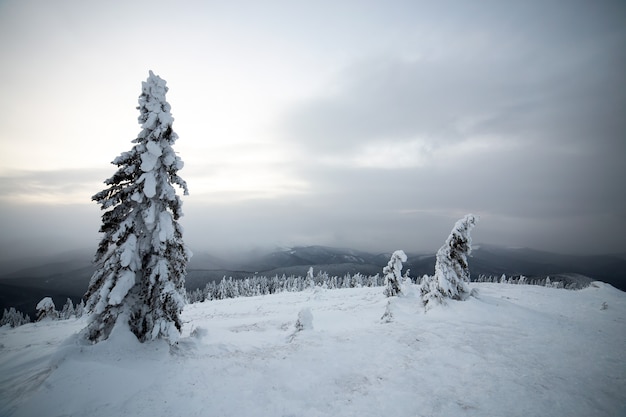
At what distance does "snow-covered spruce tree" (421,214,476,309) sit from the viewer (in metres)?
19.6

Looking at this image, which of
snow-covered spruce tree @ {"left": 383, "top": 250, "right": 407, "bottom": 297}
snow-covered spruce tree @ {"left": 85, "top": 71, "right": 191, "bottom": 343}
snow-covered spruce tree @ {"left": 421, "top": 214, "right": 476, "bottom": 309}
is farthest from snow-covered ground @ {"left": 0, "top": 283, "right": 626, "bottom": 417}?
snow-covered spruce tree @ {"left": 383, "top": 250, "right": 407, "bottom": 297}

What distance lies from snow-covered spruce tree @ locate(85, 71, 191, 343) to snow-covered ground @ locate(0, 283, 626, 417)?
100 centimetres

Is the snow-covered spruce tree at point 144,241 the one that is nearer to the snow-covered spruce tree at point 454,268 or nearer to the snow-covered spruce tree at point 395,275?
the snow-covered spruce tree at point 454,268

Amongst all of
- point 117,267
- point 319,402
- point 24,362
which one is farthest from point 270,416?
point 24,362

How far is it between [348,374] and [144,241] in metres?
11.3

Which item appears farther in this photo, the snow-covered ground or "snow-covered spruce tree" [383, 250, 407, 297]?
"snow-covered spruce tree" [383, 250, 407, 297]

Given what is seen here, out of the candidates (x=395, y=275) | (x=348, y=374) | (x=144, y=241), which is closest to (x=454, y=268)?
(x=395, y=275)

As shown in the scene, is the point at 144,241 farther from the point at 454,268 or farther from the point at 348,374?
the point at 454,268

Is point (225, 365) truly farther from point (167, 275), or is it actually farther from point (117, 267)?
point (117, 267)

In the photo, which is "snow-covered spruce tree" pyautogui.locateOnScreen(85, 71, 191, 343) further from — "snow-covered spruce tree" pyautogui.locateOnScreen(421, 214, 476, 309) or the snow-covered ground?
"snow-covered spruce tree" pyautogui.locateOnScreen(421, 214, 476, 309)

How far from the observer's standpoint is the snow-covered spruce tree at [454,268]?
19609 millimetres

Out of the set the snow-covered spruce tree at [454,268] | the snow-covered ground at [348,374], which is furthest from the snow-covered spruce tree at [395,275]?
the snow-covered ground at [348,374]

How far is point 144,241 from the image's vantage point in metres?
12.4

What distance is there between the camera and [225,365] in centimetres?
1137
